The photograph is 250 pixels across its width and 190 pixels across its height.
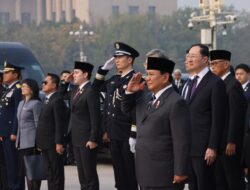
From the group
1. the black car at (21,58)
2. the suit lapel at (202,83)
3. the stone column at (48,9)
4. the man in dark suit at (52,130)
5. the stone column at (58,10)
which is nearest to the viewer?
the suit lapel at (202,83)

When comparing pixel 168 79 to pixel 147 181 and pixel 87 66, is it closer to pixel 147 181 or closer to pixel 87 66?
pixel 147 181

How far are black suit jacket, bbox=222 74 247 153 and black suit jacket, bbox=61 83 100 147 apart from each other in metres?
1.89

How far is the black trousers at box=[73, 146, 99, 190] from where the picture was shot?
12.6 meters

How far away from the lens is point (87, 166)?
41.3ft

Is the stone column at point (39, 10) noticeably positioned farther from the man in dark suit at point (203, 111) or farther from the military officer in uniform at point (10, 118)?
the man in dark suit at point (203, 111)

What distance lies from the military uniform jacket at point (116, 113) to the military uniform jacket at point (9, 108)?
209 cm

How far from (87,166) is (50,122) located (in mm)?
896

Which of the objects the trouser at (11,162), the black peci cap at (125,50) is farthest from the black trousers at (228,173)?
the trouser at (11,162)

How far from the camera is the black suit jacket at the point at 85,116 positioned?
12.4 m

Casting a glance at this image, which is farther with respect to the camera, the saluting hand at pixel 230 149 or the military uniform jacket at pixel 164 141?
the saluting hand at pixel 230 149

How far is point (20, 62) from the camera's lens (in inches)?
965

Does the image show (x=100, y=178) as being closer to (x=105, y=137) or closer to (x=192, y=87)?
(x=105, y=137)

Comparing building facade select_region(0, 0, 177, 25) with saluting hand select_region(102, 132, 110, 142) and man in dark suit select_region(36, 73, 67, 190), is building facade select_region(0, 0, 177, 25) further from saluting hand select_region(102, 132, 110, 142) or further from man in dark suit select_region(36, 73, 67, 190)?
saluting hand select_region(102, 132, 110, 142)

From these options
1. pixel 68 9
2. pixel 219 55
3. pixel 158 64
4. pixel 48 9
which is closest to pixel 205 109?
pixel 219 55
